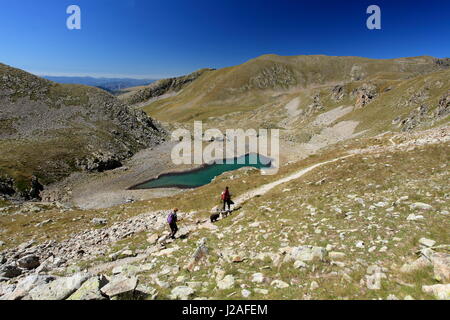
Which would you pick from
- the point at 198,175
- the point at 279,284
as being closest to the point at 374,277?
the point at 279,284

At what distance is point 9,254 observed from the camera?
23672 millimetres

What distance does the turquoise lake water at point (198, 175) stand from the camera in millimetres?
72875

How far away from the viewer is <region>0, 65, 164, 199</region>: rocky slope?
65.9 metres

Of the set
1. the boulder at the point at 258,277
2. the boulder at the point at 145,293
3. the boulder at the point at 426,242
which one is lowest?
the boulder at the point at 145,293

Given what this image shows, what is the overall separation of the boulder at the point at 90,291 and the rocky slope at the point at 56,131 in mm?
62039

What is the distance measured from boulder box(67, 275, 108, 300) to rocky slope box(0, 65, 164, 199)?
6204 centimetres

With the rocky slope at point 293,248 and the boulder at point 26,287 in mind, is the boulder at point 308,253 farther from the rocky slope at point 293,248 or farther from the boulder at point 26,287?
the boulder at point 26,287

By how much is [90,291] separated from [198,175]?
71.9 meters

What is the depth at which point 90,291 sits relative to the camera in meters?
8.70

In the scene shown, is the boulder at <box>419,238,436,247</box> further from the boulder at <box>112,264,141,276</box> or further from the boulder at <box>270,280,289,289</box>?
the boulder at <box>112,264,141,276</box>

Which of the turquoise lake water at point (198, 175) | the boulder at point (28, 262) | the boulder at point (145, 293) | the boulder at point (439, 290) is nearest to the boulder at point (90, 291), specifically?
the boulder at point (145, 293)

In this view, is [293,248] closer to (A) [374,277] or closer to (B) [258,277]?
(B) [258,277]

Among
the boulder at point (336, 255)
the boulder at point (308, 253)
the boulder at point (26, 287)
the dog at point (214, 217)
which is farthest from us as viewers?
the dog at point (214, 217)
